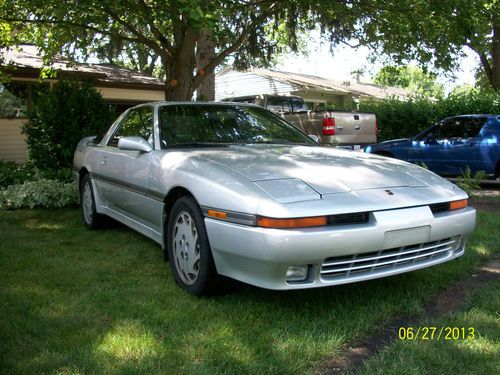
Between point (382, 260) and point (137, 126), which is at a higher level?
point (137, 126)

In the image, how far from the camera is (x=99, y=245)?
5121 millimetres

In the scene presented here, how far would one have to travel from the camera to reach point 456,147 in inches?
392

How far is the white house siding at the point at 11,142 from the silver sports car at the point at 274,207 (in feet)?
35.6

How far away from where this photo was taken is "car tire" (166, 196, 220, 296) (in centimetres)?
332

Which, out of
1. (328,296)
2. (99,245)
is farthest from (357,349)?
(99,245)

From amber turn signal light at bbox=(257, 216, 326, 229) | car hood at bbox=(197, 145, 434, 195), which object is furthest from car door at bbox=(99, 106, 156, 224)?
amber turn signal light at bbox=(257, 216, 326, 229)

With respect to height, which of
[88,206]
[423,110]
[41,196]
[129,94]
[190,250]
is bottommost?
[41,196]

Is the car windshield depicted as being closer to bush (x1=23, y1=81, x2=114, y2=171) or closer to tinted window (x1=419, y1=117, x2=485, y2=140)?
bush (x1=23, y1=81, x2=114, y2=171)

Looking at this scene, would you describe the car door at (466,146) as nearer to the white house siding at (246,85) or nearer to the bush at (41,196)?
the bush at (41,196)

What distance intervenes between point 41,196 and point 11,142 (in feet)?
26.4

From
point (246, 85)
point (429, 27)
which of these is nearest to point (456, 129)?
point (429, 27)

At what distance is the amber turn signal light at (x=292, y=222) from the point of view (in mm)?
2867

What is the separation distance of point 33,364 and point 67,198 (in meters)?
4.92

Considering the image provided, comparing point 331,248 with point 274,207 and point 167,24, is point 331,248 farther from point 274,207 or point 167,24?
point 167,24
